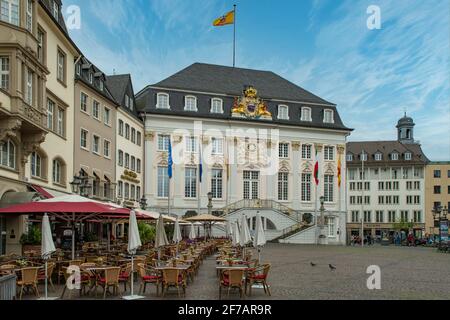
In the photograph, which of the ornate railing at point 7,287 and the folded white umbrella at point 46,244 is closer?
the ornate railing at point 7,287

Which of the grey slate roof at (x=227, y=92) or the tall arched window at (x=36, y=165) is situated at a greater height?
the grey slate roof at (x=227, y=92)

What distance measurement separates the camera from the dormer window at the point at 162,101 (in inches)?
2242

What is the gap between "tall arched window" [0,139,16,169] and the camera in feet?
80.9

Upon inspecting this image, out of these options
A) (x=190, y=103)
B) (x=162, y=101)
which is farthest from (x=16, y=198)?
(x=190, y=103)

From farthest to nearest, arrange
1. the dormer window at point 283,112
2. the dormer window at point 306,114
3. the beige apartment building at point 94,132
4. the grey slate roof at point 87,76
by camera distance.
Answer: the dormer window at point 306,114 → the dormer window at point 283,112 → the grey slate roof at point 87,76 → the beige apartment building at point 94,132

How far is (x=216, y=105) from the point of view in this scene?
5931 centimetres

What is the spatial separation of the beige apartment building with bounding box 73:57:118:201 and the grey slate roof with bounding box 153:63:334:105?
1509 cm

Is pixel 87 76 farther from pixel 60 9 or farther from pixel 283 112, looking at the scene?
pixel 283 112

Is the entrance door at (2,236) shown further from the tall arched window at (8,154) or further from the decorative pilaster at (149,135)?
the decorative pilaster at (149,135)

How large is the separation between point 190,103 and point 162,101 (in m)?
2.98

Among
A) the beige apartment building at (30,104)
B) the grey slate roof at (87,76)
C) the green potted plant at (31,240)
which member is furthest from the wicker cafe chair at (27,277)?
the grey slate roof at (87,76)

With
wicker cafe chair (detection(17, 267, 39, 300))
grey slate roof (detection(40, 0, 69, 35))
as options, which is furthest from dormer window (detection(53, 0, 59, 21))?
wicker cafe chair (detection(17, 267, 39, 300))

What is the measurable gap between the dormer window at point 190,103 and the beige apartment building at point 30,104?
25499 millimetres

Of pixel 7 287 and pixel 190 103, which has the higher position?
pixel 190 103
